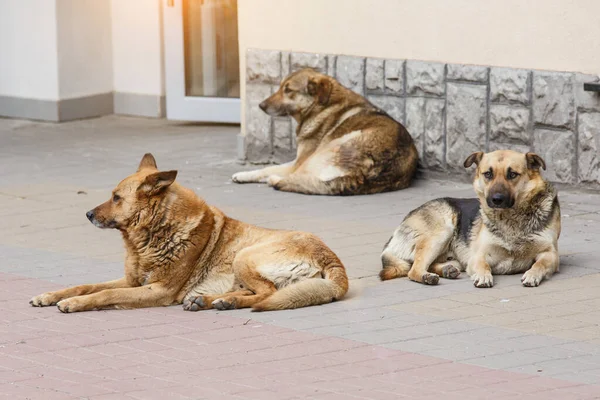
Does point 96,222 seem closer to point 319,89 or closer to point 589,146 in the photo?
point 319,89

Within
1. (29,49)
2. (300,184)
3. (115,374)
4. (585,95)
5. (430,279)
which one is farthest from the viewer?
(29,49)

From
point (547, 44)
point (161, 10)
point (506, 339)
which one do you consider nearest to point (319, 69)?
point (547, 44)

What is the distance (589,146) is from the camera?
1084cm

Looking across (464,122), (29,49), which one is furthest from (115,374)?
(29,49)

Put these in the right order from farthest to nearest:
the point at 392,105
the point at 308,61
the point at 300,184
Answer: the point at 308,61, the point at 392,105, the point at 300,184

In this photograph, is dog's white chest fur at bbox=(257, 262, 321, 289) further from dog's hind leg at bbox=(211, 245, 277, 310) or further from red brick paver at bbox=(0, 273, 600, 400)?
red brick paver at bbox=(0, 273, 600, 400)

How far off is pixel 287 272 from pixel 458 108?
4868 millimetres

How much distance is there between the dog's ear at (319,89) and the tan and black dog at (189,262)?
4.49 m

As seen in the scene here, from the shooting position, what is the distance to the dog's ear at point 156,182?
7.43 meters

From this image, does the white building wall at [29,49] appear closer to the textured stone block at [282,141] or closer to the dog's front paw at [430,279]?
the textured stone block at [282,141]

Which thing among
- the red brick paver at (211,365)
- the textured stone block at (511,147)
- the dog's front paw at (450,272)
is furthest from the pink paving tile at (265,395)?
the textured stone block at (511,147)

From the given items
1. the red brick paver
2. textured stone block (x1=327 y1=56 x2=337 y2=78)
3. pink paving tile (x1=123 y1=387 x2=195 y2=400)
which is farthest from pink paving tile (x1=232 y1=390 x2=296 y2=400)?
textured stone block (x1=327 y1=56 x2=337 y2=78)

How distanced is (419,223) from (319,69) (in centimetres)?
485

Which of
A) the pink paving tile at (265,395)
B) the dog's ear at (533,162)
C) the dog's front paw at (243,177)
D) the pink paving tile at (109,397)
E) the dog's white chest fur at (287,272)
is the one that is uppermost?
the dog's ear at (533,162)
